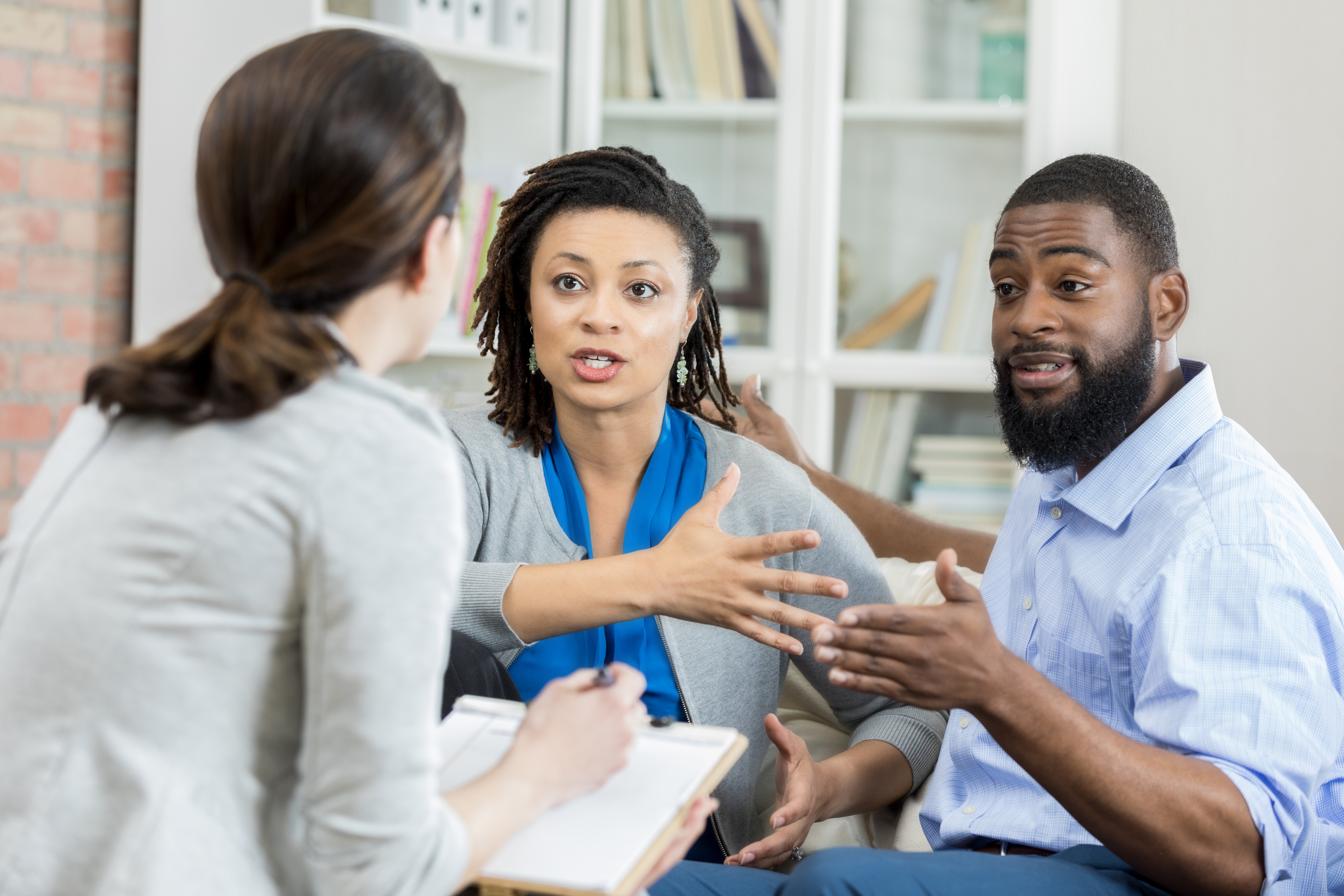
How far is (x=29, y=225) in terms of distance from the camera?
95.7 inches

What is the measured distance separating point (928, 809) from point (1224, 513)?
1.46 feet

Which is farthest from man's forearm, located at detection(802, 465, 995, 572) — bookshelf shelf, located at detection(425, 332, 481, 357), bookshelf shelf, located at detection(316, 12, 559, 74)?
bookshelf shelf, located at detection(316, 12, 559, 74)

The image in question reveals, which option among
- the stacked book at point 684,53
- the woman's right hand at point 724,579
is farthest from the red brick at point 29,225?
the woman's right hand at point 724,579

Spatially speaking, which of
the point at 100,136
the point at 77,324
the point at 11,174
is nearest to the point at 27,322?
the point at 77,324

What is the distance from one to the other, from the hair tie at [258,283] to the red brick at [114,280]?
196 cm

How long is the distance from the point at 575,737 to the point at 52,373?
6.77 feet

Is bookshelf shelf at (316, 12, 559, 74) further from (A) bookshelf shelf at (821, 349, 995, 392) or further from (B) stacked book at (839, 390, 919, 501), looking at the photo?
(B) stacked book at (839, 390, 919, 501)

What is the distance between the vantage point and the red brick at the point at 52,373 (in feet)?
8.01

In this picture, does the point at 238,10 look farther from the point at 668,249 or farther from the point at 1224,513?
the point at 1224,513

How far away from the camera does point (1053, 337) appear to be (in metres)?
1.30

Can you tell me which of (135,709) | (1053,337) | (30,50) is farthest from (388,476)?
(30,50)

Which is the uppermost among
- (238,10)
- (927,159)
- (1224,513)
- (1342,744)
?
(238,10)

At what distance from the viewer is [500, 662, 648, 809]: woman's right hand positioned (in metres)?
0.81

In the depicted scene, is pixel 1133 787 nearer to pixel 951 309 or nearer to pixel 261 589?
pixel 261 589
